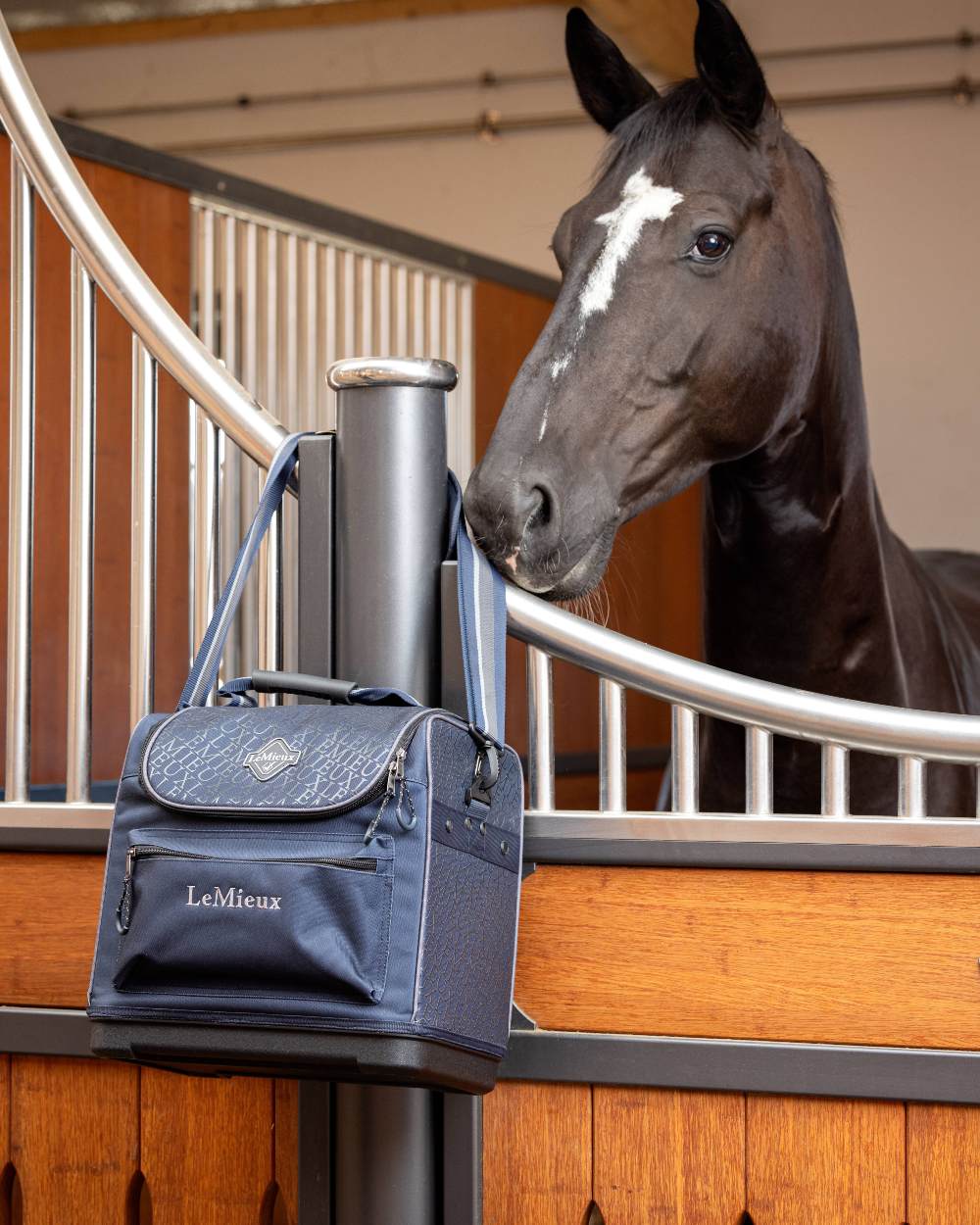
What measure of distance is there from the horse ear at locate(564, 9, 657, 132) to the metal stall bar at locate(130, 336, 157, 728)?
58 centimetres

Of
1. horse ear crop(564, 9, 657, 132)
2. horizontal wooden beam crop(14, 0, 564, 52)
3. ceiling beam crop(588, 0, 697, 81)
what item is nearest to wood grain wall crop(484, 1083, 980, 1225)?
horse ear crop(564, 9, 657, 132)

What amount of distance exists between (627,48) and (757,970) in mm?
4380

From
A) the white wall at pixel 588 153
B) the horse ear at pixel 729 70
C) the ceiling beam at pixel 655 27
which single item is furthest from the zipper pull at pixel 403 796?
the white wall at pixel 588 153

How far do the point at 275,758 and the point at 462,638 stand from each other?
0.16 meters

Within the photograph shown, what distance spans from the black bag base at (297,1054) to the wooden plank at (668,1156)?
138 mm

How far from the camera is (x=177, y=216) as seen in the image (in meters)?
2.47

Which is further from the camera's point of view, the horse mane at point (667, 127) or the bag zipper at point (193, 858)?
the horse mane at point (667, 127)

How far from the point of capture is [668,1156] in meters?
0.88

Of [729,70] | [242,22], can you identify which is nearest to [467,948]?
[729,70]

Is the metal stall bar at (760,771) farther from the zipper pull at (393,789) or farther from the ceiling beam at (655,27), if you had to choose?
the ceiling beam at (655,27)

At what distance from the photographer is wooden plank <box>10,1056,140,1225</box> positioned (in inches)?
39.0

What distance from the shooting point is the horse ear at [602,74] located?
131 cm

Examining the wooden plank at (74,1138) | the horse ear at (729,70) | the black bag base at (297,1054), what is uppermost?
the horse ear at (729,70)

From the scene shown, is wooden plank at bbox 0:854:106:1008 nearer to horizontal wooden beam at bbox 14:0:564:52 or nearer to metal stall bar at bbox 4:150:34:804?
metal stall bar at bbox 4:150:34:804
